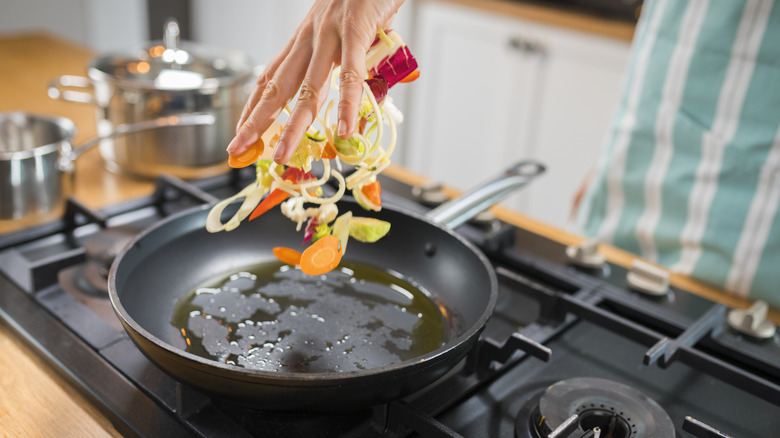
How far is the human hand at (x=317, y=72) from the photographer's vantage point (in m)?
0.65

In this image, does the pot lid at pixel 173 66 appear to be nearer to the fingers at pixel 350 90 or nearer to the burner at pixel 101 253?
the burner at pixel 101 253

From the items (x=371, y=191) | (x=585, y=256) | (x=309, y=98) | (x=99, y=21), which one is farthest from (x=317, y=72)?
(x=99, y=21)

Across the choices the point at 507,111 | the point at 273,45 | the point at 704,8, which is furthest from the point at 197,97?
the point at 273,45

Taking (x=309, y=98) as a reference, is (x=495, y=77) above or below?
below

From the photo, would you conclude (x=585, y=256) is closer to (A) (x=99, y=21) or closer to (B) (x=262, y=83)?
(B) (x=262, y=83)

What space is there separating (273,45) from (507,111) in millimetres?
1157

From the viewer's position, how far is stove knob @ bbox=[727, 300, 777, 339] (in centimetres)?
84

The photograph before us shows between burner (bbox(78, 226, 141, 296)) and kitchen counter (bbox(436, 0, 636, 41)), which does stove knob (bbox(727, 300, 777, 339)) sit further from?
kitchen counter (bbox(436, 0, 636, 41))

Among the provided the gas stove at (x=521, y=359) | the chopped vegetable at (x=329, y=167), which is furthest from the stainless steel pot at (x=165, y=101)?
the chopped vegetable at (x=329, y=167)

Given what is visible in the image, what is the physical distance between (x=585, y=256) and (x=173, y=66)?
2.53 feet

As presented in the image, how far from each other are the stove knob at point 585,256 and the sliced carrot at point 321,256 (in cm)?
39

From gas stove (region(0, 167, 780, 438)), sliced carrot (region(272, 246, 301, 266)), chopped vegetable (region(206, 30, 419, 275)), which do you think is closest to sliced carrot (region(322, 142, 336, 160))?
chopped vegetable (region(206, 30, 419, 275))

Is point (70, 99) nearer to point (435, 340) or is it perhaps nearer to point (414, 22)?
point (435, 340)

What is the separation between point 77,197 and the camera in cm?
115
